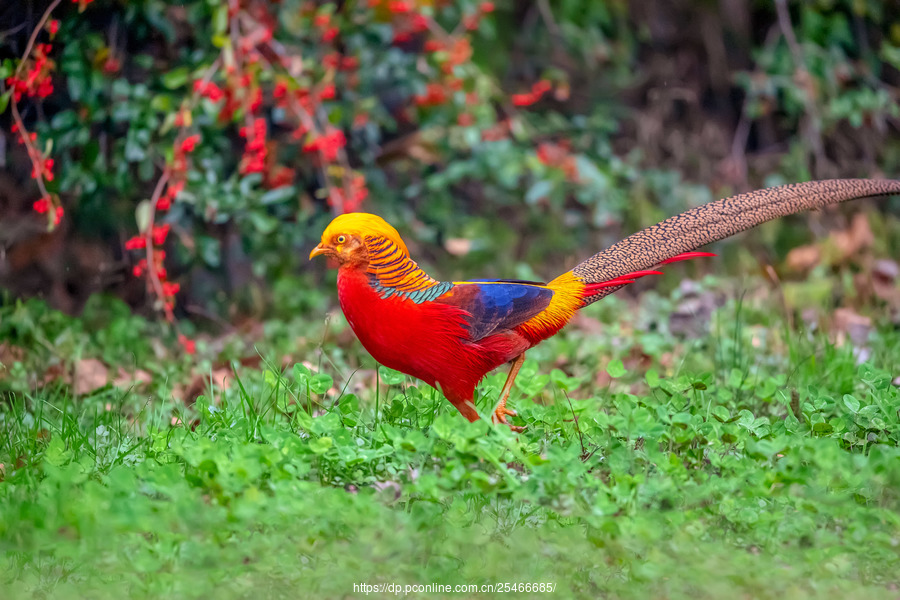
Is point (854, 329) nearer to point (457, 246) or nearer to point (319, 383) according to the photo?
point (457, 246)

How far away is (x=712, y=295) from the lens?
203 inches

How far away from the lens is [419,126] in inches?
225

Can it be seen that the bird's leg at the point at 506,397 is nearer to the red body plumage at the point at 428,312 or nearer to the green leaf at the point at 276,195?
the red body plumage at the point at 428,312

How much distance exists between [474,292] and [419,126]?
2.92 meters

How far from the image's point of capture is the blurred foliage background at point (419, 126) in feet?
14.1

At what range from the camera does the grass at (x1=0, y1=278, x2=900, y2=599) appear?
2.38m

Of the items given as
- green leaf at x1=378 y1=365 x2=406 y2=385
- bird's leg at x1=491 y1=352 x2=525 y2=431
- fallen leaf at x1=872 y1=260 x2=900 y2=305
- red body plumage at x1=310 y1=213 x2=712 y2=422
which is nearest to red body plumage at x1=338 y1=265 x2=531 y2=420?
red body plumage at x1=310 y1=213 x2=712 y2=422

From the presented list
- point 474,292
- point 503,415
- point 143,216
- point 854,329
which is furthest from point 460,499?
point 854,329

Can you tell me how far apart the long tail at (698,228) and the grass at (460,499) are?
0.44 m

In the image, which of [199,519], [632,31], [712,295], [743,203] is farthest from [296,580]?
[632,31]

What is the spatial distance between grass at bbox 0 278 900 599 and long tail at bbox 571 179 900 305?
1.43 ft

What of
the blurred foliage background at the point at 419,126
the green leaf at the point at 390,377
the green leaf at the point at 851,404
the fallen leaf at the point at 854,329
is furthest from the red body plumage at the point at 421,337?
the fallen leaf at the point at 854,329

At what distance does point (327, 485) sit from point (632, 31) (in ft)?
15.2

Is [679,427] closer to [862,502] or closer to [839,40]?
[862,502]
